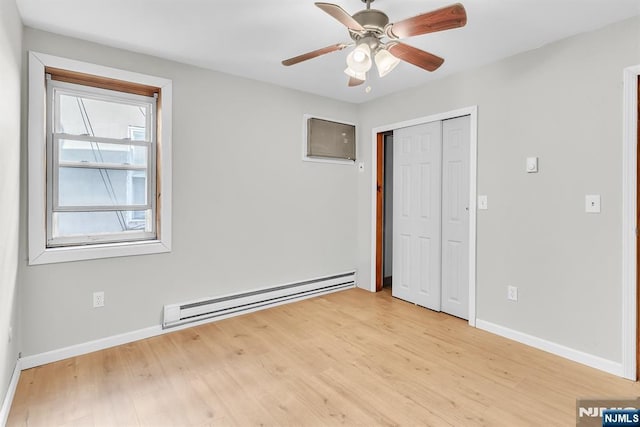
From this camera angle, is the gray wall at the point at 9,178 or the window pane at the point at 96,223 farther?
the window pane at the point at 96,223

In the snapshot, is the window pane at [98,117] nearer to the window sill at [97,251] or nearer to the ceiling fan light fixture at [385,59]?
the window sill at [97,251]

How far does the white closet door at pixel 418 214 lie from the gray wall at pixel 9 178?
3.34 metres

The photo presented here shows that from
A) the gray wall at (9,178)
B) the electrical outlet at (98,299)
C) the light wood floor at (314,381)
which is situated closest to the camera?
the gray wall at (9,178)

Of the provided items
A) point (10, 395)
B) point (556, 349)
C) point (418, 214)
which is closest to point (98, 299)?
point (10, 395)

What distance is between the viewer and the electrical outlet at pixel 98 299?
263cm

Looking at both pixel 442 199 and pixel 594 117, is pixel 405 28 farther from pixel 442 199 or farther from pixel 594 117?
pixel 442 199

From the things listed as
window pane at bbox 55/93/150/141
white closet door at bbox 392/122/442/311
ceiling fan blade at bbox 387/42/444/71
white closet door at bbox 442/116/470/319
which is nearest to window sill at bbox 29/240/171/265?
window pane at bbox 55/93/150/141

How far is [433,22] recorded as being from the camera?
1654 millimetres

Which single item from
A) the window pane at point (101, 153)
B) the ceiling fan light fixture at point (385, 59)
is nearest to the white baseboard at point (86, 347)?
the window pane at point (101, 153)

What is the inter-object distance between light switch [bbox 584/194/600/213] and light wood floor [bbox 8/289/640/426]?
1122 millimetres

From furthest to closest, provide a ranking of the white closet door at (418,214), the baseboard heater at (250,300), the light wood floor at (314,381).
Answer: the white closet door at (418,214)
the baseboard heater at (250,300)
the light wood floor at (314,381)

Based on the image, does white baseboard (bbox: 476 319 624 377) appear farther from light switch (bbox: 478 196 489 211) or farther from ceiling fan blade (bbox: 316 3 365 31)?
ceiling fan blade (bbox: 316 3 365 31)

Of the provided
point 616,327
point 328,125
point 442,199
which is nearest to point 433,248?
point 442,199

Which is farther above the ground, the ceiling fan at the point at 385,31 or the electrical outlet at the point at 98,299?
the ceiling fan at the point at 385,31
